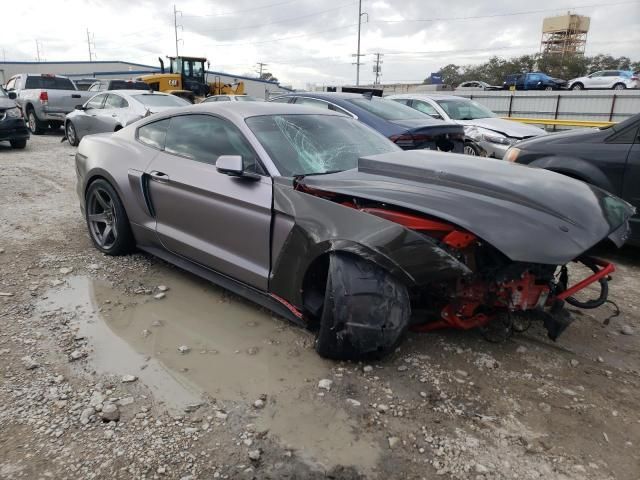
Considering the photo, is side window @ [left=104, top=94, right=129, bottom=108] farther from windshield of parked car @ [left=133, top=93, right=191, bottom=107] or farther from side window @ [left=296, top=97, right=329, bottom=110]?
side window @ [left=296, top=97, right=329, bottom=110]

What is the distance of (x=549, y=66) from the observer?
57000 millimetres

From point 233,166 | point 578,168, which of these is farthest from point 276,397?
point 578,168

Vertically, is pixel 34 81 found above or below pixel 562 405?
above

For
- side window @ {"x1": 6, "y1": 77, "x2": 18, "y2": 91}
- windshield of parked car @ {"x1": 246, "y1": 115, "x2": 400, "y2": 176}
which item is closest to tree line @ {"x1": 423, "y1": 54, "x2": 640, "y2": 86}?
side window @ {"x1": 6, "y1": 77, "x2": 18, "y2": 91}

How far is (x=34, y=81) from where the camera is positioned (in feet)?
50.2

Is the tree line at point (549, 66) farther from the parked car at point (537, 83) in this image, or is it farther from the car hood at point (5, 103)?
the car hood at point (5, 103)

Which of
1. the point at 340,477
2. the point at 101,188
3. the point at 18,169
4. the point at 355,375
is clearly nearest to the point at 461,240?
the point at 355,375

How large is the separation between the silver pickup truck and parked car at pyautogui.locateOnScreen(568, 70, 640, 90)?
3049 cm

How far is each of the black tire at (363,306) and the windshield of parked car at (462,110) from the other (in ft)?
27.1

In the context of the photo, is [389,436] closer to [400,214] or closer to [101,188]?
[400,214]

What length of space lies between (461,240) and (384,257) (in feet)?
1.40

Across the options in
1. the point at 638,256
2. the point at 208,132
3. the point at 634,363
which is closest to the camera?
the point at 634,363

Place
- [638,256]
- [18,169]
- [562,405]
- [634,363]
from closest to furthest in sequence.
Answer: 1. [562,405]
2. [634,363]
3. [638,256]
4. [18,169]

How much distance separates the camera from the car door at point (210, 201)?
3.34 metres
